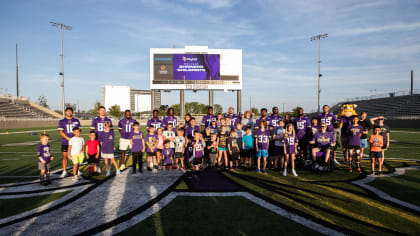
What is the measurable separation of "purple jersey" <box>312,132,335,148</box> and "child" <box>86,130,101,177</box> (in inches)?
267

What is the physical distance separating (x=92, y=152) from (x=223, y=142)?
4.06 meters

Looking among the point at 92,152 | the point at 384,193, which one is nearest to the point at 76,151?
the point at 92,152

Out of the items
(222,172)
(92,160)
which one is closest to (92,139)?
(92,160)

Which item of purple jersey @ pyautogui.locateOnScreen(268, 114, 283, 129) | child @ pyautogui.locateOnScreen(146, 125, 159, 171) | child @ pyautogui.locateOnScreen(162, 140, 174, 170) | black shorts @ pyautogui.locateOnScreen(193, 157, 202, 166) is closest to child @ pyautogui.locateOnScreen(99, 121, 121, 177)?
child @ pyautogui.locateOnScreen(146, 125, 159, 171)

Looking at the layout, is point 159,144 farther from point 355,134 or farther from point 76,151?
point 355,134

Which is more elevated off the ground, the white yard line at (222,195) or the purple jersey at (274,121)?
the purple jersey at (274,121)

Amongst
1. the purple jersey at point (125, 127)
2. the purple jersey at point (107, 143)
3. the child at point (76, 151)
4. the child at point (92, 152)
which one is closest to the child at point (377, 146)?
the purple jersey at point (125, 127)

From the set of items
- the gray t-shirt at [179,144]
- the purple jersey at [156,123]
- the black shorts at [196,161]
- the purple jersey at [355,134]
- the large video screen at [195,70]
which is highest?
the large video screen at [195,70]

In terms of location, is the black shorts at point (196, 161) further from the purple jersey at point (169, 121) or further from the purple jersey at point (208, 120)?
→ the purple jersey at point (208, 120)

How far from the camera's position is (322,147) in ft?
22.3

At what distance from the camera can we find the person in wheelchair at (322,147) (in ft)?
21.9

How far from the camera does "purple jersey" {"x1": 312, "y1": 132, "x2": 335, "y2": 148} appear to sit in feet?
22.2

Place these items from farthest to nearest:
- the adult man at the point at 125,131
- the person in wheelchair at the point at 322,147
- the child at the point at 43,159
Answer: the adult man at the point at 125,131 < the person in wheelchair at the point at 322,147 < the child at the point at 43,159

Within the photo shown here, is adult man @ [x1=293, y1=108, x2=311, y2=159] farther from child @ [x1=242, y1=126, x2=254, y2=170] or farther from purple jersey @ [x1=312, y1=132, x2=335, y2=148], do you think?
child @ [x1=242, y1=126, x2=254, y2=170]
